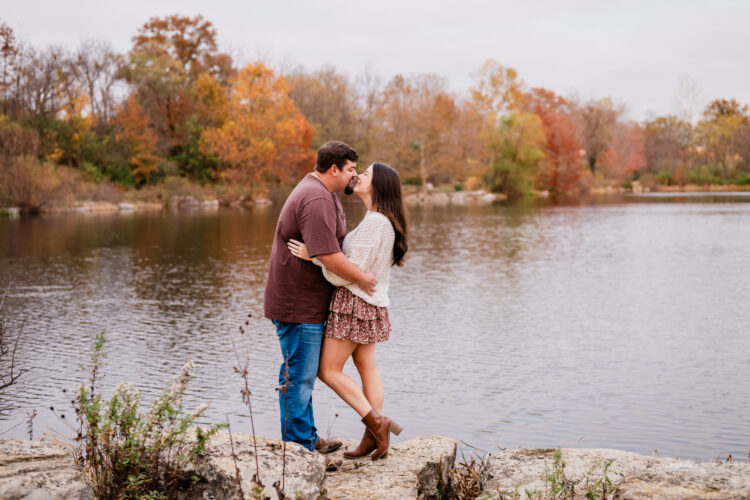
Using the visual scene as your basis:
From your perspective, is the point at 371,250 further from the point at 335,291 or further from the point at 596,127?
the point at 596,127

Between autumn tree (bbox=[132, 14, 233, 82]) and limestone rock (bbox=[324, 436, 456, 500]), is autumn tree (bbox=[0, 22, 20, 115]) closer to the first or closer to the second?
autumn tree (bbox=[132, 14, 233, 82])

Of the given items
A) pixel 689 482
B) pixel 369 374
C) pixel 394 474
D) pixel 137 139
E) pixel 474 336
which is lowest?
pixel 474 336

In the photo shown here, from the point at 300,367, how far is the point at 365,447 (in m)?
0.61

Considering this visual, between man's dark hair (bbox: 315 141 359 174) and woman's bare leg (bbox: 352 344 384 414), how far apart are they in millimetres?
1087

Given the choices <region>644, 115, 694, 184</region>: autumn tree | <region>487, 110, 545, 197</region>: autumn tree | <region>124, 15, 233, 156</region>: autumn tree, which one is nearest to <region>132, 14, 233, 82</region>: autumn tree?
<region>124, 15, 233, 156</region>: autumn tree

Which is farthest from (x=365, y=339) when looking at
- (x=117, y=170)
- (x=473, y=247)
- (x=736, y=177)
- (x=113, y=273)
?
(x=736, y=177)

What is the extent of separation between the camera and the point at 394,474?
4.28 meters

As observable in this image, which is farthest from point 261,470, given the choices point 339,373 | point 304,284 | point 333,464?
point 304,284

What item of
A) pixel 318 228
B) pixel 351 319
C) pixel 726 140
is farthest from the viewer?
pixel 726 140

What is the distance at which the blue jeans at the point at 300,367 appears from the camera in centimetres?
447

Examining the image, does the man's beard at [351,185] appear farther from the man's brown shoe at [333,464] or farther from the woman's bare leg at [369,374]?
the man's brown shoe at [333,464]

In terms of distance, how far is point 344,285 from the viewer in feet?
14.6

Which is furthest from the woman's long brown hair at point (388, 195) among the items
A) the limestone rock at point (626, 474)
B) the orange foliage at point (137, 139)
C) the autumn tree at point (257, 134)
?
the autumn tree at point (257, 134)

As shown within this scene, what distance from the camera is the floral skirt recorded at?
449 centimetres
